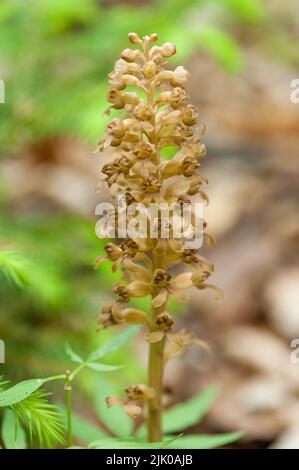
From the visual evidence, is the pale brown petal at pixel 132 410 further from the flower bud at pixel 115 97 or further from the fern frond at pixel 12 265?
the flower bud at pixel 115 97

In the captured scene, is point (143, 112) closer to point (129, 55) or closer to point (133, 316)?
point (129, 55)

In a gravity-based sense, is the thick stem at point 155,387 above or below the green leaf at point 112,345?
below

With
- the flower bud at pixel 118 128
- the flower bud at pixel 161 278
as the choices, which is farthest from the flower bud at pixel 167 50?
the flower bud at pixel 161 278

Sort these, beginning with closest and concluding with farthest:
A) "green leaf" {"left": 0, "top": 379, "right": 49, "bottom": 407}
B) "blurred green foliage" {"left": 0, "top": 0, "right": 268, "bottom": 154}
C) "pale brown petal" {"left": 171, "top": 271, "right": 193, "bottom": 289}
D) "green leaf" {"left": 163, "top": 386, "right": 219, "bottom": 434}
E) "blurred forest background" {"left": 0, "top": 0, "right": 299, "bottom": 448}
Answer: "green leaf" {"left": 0, "top": 379, "right": 49, "bottom": 407} < "pale brown petal" {"left": 171, "top": 271, "right": 193, "bottom": 289} < "green leaf" {"left": 163, "top": 386, "right": 219, "bottom": 434} < "blurred forest background" {"left": 0, "top": 0, "right": 299, "bottom": 448} < "blurred green foliage" {"left": 0, "top": 0, "right": 268, "bottom": 154}

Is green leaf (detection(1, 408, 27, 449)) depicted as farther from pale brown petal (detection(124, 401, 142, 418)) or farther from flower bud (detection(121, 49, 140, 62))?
flower bud (detection(121, 49, 140, 62))

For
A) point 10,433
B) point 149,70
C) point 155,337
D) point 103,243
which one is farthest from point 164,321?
point 103,243

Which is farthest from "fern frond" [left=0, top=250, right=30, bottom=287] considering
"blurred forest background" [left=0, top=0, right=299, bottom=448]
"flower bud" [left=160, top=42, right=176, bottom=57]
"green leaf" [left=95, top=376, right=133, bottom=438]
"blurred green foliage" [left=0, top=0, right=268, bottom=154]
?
"blurred green foliage" [left=0, top=0, right=268, bottom=154]

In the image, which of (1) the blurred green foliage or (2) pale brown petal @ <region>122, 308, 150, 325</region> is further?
(1) the blurred green foliage
